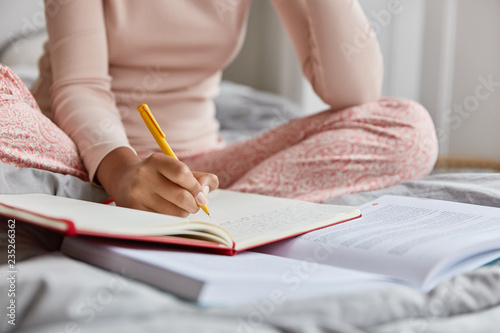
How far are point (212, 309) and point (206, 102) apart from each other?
0.80 metres

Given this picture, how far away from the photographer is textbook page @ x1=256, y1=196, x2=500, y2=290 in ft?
1.41

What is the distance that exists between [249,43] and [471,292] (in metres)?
2.34

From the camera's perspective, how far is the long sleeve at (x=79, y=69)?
773mm

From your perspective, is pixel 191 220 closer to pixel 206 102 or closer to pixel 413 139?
pixel 413 139

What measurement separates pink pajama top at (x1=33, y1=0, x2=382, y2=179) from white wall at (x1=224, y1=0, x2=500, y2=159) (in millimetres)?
1083

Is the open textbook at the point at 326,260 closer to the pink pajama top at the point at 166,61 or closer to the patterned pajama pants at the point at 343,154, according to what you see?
the patterned pajama pants at the point at 343,154

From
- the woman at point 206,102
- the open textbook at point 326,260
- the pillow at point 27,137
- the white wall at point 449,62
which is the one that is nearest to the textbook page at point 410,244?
the open textbook at point 326,260

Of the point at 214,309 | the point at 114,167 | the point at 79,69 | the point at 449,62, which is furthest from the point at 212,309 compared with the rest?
the point at 449,62

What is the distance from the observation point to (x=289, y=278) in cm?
39

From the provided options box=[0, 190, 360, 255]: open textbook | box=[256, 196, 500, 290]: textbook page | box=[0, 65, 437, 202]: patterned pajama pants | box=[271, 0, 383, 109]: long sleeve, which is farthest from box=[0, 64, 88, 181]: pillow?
box=[271, 0, 383, 109]: long sleeve

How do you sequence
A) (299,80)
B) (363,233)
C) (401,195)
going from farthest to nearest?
(299,80)
(401,195)
(363,233)

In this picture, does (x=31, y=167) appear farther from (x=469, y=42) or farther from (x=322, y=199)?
(x=469, y=42)

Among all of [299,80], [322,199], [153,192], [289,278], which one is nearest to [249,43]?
[299,80]

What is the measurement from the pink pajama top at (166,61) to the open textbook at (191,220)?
0.24 m
